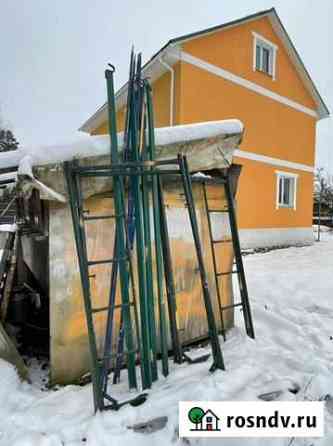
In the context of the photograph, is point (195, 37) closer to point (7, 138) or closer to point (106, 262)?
point (106, 262)

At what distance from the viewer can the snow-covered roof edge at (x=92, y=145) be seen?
233cm

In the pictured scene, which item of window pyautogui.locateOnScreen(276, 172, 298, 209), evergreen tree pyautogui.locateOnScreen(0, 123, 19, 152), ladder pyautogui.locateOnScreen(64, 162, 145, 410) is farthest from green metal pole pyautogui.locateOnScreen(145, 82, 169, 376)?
evergreen tree pyautogui.locateOnScreen(0, 123, 19, 152)

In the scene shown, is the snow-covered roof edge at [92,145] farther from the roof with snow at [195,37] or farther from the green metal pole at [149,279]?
the roof with snow at [195,37]

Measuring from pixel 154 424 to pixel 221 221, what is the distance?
2.07 m

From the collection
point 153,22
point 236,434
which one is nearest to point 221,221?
point 236,434

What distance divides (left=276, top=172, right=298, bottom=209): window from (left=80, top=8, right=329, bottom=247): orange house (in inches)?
1.4

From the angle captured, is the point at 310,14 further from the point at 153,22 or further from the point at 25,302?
the point at 25,302

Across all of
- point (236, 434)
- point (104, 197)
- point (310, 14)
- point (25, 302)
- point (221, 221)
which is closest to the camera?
point (236, 434)

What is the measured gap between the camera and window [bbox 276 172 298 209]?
1087 cm

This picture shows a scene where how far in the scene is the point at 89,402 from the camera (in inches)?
83.8

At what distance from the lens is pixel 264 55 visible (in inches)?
397

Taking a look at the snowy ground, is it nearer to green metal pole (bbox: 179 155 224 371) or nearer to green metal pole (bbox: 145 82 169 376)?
green metal pole (bbox: 179 155 224 371)

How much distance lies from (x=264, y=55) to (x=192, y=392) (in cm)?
1123

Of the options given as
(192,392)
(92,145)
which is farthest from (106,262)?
(192,392)
